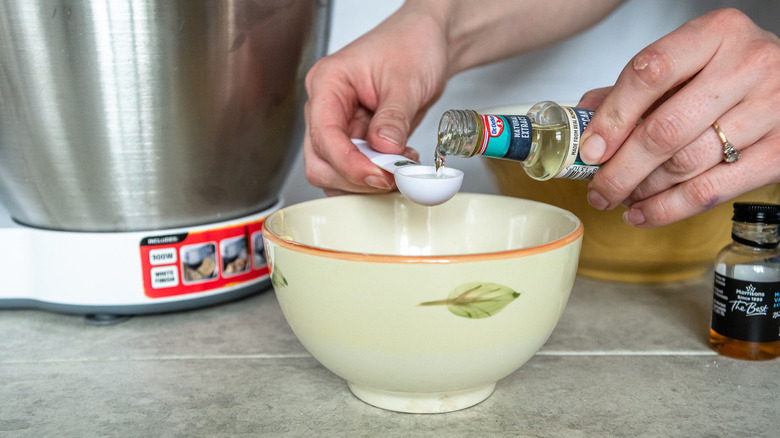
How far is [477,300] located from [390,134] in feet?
0.89

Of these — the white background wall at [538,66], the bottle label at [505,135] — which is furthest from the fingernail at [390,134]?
the white background wall at [538,66]

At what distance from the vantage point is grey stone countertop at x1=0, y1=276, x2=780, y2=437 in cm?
53

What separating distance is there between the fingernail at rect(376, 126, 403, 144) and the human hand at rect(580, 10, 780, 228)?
18cm

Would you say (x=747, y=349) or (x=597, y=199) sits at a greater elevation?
(x=597, y=199)

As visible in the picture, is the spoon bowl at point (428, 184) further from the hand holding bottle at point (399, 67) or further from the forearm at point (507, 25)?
the forearm at point (507, 25)

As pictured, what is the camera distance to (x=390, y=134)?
0.70 metres

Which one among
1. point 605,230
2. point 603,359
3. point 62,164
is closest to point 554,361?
point 603,359

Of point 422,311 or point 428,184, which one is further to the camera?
point 428,184

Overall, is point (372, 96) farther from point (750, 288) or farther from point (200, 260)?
point (750, 288)

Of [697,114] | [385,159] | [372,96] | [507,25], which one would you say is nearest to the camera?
[697,114]

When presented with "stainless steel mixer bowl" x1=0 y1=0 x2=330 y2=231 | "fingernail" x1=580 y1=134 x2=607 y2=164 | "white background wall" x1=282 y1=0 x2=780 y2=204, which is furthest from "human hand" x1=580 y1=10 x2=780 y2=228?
"white background wall" x1=282 y1=0 x2=780 y2=204

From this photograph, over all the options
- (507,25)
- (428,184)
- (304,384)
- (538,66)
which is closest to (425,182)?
(428,184)

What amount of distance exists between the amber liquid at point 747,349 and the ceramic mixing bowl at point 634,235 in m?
0.18

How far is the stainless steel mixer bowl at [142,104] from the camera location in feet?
2.11
